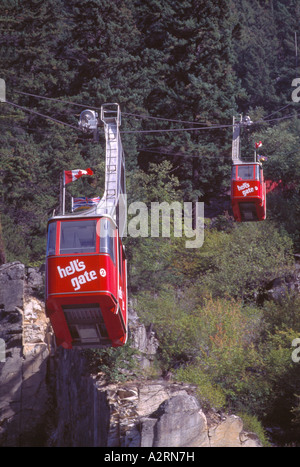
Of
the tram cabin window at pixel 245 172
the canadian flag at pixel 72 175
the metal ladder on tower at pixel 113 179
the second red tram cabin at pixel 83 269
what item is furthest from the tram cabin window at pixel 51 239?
the tram cabin window at pixel 245 172

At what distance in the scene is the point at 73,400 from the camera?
112 ft

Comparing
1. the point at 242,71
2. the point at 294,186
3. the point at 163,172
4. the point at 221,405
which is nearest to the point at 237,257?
A: the point at 163,172

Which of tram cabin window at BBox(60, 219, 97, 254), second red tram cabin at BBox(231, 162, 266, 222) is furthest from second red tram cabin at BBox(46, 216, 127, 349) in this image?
second red tram cabin at BBox(231, 162, 266, 222)

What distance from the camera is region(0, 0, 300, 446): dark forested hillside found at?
46.8 m

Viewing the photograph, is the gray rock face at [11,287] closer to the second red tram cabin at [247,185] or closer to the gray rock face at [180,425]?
the second red tram cabin at [247,185]

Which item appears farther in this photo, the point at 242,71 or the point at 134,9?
the point at 242,71

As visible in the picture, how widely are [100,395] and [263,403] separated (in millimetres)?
8467

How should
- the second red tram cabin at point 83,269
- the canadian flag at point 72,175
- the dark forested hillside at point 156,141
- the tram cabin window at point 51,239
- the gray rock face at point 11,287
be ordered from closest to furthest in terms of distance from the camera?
the second red tram cabin at point 83,269, the tram cabin window at point 51,239, the canadian flag at point 72,175, the gray rock face at point 11,287, the dark forested hillside at point 156,141

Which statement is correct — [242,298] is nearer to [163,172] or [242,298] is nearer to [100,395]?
[163,172]

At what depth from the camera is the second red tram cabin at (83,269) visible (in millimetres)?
23062

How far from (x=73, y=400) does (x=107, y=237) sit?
44.7 feet

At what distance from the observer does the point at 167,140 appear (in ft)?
192

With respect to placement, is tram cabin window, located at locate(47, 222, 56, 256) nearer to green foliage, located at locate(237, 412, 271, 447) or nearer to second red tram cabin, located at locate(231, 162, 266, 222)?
green foliage, located at locate(237, 412, 271, 447)

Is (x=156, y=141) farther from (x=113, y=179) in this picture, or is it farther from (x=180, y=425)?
(x=180, y=425)
